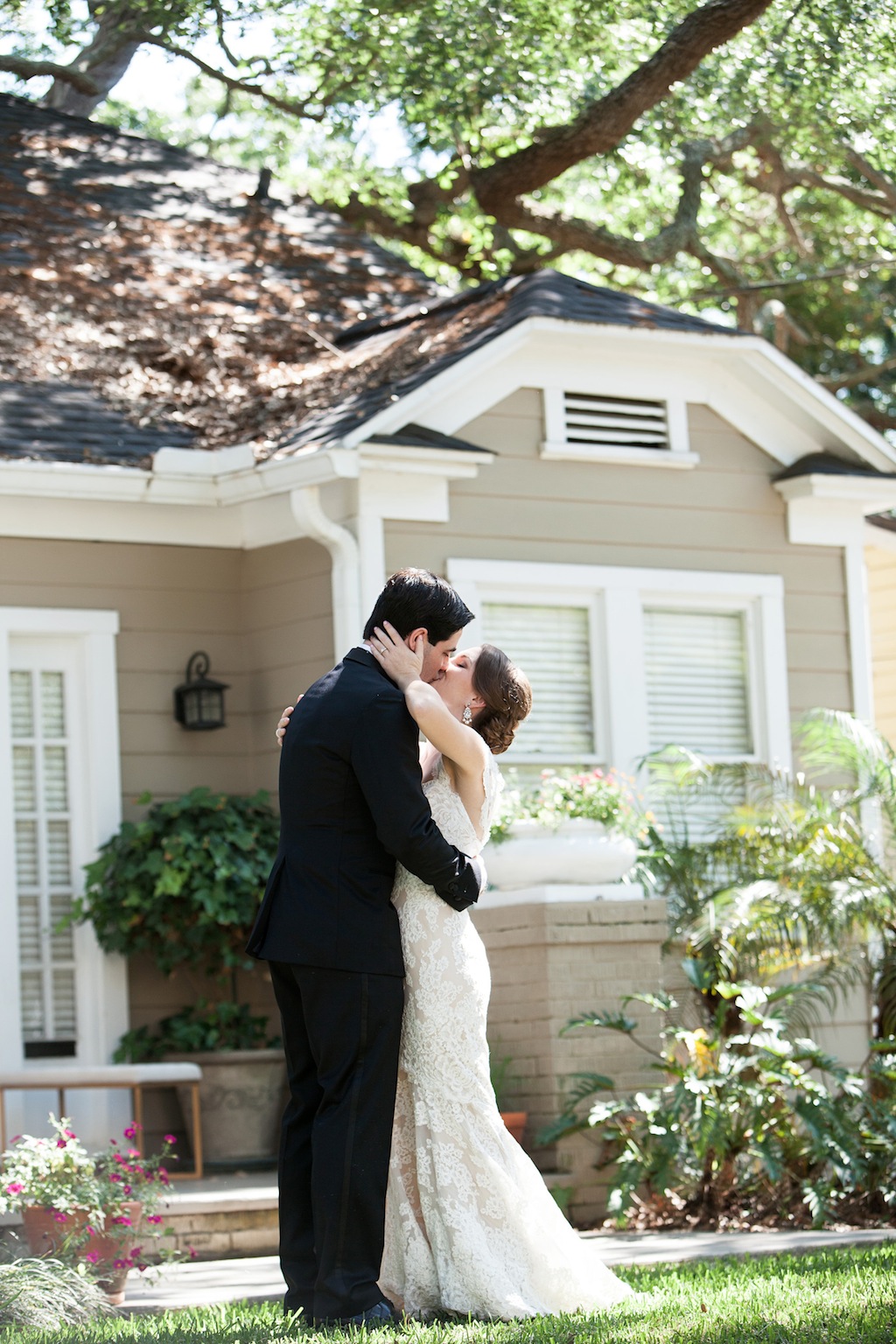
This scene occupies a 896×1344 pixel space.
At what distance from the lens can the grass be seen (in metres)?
4.35

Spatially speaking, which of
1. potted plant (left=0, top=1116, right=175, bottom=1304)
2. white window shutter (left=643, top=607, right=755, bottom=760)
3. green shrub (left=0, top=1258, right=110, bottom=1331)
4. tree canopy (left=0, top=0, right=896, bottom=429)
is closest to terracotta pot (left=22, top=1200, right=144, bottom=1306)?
potted plant (left=0, top=1116, right=175, bottom=1304)

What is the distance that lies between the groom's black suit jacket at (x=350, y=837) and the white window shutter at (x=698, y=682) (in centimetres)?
505

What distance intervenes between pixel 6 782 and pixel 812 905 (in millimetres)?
3748

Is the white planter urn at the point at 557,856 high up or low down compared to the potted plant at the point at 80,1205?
up

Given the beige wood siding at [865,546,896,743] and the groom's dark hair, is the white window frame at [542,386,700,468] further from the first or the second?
the groom's dark hair

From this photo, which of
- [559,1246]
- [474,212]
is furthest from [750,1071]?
[474,212]

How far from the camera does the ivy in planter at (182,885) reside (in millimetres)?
8539

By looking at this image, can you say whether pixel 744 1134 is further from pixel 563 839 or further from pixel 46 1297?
pixel 46 1297

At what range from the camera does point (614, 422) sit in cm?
985

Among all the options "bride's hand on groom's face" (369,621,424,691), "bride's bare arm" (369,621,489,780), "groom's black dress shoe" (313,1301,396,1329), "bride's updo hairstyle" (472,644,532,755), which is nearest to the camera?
"groom's black dress shoe" (313,1301,396,1329)

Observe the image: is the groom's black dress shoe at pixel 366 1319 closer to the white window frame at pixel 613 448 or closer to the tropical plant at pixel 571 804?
the tropical plant at pixel 571 804

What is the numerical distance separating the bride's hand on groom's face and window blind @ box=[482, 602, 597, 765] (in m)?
4.27

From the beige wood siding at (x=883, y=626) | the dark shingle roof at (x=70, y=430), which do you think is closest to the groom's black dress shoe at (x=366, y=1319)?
the dark shingle roof at (x=70, y=430)

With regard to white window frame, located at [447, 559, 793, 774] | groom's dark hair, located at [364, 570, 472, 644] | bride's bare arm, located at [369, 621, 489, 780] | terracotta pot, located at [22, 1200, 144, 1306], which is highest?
white window frame, located at [447, 559, 793, 774]
